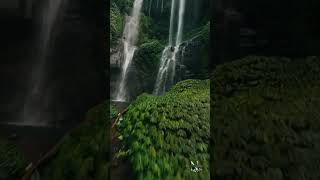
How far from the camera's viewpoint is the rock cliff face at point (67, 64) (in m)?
4.45

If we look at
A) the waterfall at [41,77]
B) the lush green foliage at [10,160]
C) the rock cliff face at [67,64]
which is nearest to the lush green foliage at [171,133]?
the rock cliff face at [67,64]

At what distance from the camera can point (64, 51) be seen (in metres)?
4.49

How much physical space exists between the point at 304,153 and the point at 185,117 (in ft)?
4.21

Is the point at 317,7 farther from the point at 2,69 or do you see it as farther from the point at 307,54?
the point at 2,69

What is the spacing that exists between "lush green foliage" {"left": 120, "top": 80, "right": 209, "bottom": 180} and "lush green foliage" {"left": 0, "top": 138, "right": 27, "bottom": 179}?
1.20 metres

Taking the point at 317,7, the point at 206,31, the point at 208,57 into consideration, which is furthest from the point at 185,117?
the point at 317,7

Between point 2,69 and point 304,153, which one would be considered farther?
point 2,69

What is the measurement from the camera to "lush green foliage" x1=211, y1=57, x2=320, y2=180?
413cm

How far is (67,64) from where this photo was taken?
449 cm

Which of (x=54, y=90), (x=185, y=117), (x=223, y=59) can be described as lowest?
(x=185, y=117)

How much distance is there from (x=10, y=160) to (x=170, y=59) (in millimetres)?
2137

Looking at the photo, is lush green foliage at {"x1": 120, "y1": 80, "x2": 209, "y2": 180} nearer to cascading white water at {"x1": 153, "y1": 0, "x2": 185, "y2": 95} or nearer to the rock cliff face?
cascading white water at {"x1": 153, "y1": 0, "x2": 185, "y2": 95}

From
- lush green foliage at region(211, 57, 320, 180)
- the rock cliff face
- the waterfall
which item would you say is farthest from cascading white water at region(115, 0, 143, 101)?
lush green foliage at region(211, 57, 320, 180)

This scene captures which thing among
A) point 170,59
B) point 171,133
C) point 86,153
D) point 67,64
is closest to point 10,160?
point 86,153
